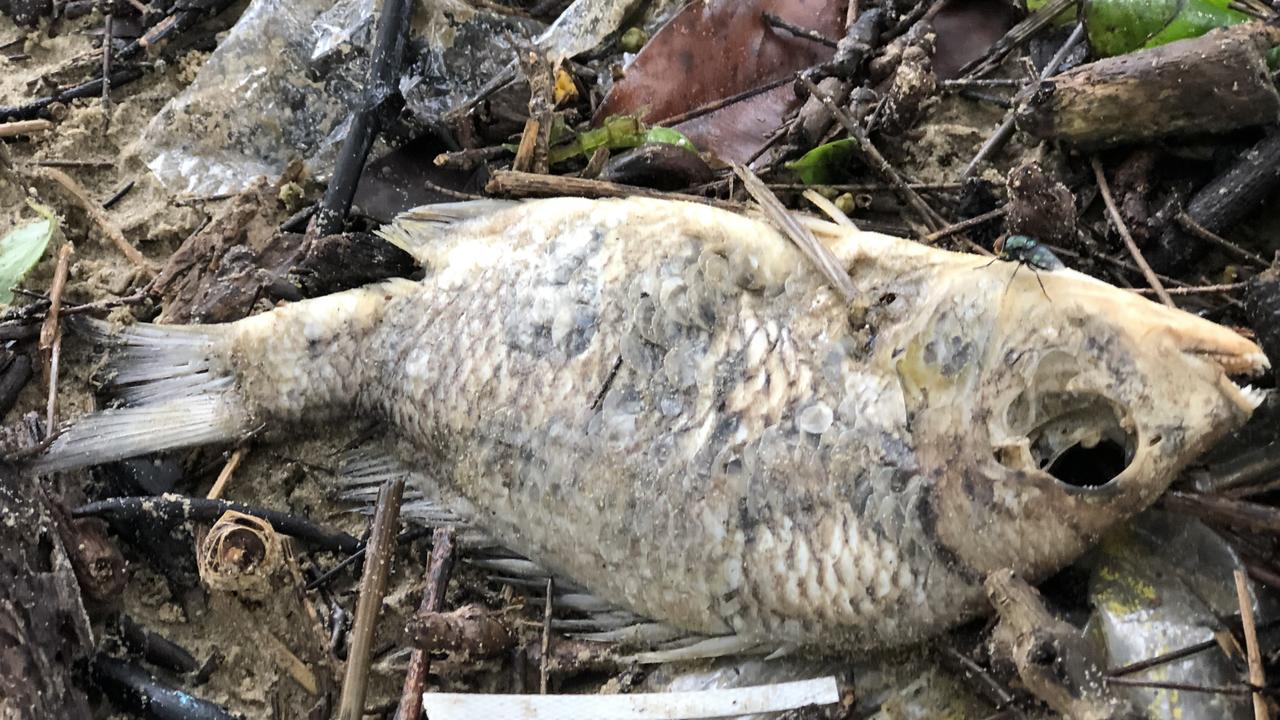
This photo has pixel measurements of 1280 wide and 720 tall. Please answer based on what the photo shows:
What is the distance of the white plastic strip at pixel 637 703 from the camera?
1.87 meters

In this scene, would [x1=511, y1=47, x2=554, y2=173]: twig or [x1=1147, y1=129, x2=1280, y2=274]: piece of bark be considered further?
[x1=511, y1=47, x2=554, y2=173]: twig

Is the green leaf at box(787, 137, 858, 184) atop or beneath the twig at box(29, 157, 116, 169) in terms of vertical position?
atop

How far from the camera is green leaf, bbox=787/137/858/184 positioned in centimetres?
243

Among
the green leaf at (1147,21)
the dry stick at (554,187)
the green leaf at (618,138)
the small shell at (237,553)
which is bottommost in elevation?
the small shell at (237,553)

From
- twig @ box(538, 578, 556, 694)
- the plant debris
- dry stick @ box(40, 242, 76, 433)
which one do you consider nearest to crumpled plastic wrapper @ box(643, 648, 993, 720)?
the plant debris

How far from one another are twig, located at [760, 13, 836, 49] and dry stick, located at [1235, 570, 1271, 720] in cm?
169

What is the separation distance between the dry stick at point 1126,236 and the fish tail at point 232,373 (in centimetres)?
163

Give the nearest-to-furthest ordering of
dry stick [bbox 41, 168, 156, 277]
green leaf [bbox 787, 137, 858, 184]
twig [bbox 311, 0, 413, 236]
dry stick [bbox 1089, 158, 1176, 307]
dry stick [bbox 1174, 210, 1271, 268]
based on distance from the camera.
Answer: dry stick [bbox 1089, 158, 1176, 307]
dry stick [bbox 1174, 210, 1271, 268]
green leaf [bbox 787, 137, 858, 184]
twig [bbox 311, 0, 413, 236]
dry stick [bbox 41, 168, 156, 277]

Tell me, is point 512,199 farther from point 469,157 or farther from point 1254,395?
point 1254,395

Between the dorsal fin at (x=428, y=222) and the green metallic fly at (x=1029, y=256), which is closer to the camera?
the green metallic fly at (x=1029, y=256)

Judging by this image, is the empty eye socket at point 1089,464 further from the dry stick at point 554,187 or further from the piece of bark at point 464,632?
the piece of bark at point 464,632

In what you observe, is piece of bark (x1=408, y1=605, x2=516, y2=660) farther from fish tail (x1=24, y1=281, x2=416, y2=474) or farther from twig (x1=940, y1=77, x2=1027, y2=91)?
twig (x1=940, y1=77, x2=1027, y2=91)

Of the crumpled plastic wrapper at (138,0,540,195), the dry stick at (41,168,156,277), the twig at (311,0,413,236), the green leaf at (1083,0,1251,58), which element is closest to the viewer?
the green leaf at (1083,0,1251,58)

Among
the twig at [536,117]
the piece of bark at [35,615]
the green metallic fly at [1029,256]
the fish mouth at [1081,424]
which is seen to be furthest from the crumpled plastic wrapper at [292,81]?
the fish mouth at [1081,424]
